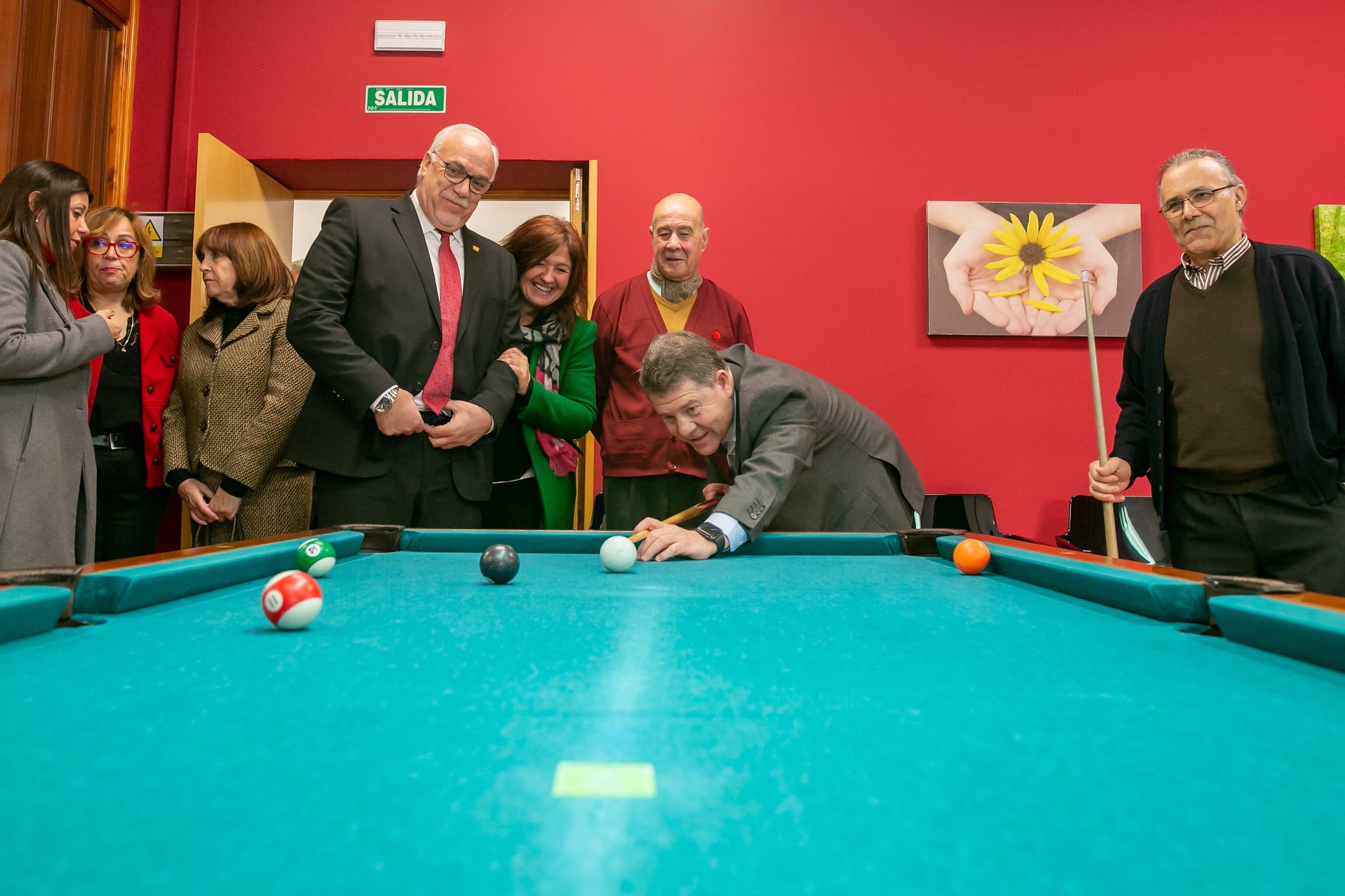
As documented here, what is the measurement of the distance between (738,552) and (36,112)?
3155mm

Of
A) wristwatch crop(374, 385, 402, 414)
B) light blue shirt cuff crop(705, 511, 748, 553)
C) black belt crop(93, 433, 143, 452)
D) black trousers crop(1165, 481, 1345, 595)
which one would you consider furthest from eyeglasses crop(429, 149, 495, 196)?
black trousers crop(1165, 481, 1345, 595)

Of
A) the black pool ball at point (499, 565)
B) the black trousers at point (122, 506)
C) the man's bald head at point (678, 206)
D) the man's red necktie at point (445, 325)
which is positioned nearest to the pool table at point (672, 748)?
the black pool ball at point (499, 565)

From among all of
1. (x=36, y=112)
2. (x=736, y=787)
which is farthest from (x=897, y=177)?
(x=736, y=787)

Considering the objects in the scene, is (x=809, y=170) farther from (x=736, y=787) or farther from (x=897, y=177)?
(x=736, y=787)

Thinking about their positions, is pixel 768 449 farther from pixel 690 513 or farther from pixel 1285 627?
pixel 1285 627

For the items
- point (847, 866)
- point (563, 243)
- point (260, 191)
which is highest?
point (260, 191)

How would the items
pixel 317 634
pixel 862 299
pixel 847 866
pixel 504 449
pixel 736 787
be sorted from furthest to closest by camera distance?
1. pixel 862 299
2. pixel 504 449
3. pixel 317 634
4. pixel 736 787
5. pixel 847 866

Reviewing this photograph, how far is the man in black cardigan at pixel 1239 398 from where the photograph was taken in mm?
1853

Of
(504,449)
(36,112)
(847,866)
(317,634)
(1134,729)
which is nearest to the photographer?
(847,866)

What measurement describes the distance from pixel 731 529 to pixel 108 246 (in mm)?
2108

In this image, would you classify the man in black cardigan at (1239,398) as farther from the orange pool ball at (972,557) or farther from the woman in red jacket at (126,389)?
the woman in red jacket at (126,389)

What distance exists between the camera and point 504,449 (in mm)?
2619

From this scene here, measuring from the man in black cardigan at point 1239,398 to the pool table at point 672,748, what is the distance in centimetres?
91

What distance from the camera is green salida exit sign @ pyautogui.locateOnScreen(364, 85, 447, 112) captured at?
3.77 meters
